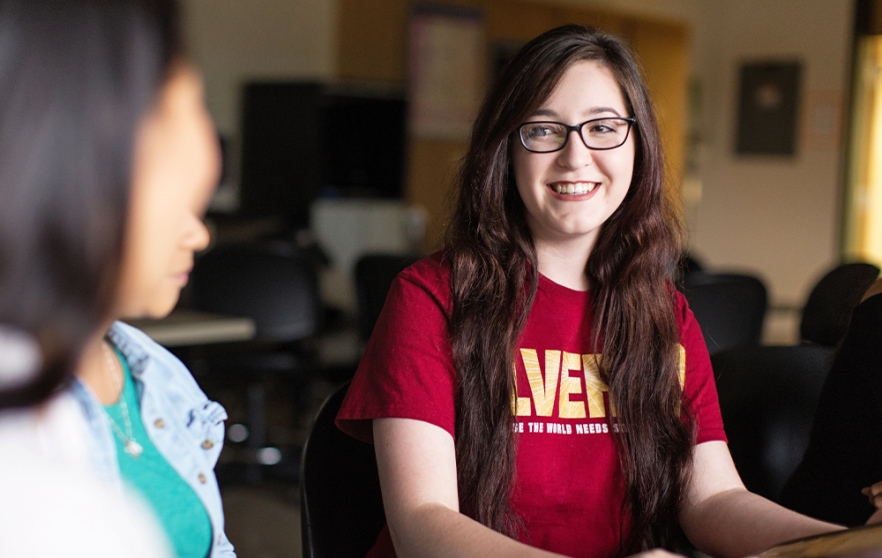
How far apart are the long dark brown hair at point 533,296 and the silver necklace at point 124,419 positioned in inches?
22.8

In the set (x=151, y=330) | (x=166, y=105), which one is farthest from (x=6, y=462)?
(x=151, y=330)

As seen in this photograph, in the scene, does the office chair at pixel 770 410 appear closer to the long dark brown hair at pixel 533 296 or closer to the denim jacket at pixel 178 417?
the long dark brown hair at pixel 533 296

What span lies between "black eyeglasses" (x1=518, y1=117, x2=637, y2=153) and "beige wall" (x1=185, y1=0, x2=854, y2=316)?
20.4ft

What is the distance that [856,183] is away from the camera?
A: 24.9ft

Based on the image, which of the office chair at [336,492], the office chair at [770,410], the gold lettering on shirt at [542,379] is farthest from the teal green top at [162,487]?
the office chair at [770,410]

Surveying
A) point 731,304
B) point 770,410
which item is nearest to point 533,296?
point 770,410

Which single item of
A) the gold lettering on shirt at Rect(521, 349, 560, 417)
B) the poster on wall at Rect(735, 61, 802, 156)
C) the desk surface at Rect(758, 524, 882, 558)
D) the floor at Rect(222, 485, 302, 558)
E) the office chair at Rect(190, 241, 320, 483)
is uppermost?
the poster on wall at Rect(735, 61, 802, 156)

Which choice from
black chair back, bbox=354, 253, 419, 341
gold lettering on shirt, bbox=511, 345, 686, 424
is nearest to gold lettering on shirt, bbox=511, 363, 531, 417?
gold lettering on shirt, bbox=511, 345, 686, 424

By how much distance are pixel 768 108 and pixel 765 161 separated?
45 centimetres

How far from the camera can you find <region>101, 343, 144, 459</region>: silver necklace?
26.7 inches

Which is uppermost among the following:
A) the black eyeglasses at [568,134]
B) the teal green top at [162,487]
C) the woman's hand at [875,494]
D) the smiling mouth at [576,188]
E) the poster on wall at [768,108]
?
the poster on wall at [768,108]

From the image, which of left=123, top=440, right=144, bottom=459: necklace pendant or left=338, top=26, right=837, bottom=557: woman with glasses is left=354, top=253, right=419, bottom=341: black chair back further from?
left=123, top=440, right=144, bottom=459: necklace pendant

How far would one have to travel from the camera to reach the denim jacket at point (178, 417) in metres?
0.74

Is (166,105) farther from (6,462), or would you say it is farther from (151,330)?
(151,330)
